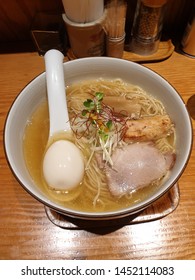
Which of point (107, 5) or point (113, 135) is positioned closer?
point (113, 135)

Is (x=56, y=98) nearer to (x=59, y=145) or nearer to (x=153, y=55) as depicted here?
(x=59, y=145)

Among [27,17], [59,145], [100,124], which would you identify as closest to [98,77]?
[100,124]

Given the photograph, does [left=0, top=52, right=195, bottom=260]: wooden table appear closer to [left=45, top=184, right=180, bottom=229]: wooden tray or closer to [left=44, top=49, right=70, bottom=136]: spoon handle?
[left=45, top=184, right=180, bottom=229]: wooden tray

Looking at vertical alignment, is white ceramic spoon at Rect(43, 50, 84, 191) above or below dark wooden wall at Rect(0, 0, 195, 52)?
below

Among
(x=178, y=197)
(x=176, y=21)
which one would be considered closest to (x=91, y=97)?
(x=178, y=197)

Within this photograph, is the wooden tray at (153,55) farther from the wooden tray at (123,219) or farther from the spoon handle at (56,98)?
the wooden tray at (123,219)

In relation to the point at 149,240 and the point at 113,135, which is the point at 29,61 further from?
the point at 149,240

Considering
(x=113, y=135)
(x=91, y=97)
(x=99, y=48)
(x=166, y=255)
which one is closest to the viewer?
(x=166, y=255)

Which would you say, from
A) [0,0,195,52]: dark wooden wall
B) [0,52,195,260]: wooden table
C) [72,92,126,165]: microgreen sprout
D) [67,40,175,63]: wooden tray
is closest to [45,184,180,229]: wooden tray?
[0,52,195,260]: wooden table
